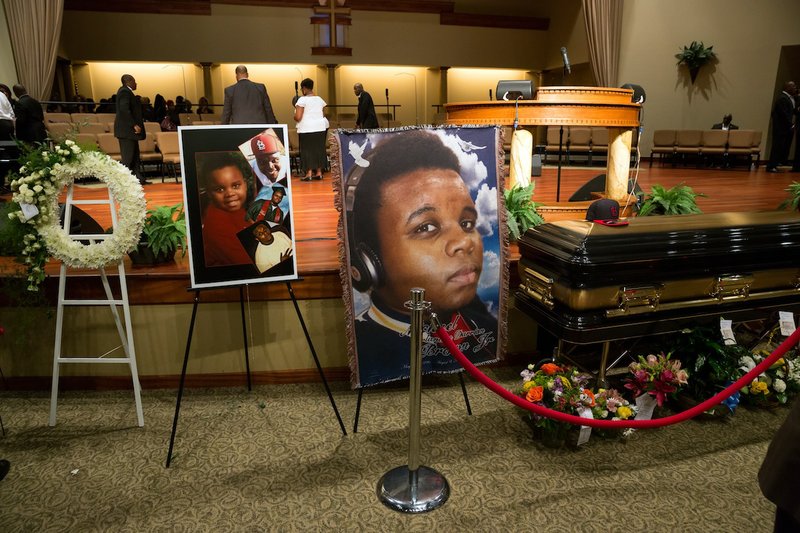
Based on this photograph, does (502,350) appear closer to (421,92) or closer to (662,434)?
(662,434)

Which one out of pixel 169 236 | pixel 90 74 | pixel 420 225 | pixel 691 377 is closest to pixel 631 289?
pixel 691 377

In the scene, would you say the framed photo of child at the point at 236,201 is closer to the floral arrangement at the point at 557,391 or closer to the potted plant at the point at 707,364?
the floral arrangement at the point at 557,391

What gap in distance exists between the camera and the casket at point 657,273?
2.36 meters

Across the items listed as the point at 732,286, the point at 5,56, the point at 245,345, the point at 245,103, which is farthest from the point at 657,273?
the point at 5,56

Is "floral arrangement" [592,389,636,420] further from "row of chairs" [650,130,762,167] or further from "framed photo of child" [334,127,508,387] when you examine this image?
"row of chairs" [650,130,762,167]

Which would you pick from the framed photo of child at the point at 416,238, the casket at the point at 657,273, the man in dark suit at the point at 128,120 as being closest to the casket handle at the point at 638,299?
the casket at the point at 657,273

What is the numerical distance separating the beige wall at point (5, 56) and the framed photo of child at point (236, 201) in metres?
8.43

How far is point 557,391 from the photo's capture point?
7.90 feet

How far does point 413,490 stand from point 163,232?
190 centimetres

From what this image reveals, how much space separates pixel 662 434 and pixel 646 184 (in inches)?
207

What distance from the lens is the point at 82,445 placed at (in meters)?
2.42

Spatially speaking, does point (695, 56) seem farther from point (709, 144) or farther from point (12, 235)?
point (12, 235)

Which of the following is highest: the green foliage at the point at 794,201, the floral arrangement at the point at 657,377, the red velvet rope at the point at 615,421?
the green foliage at the point at 794,201

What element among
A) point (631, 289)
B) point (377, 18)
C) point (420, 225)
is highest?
point (377, 18)
